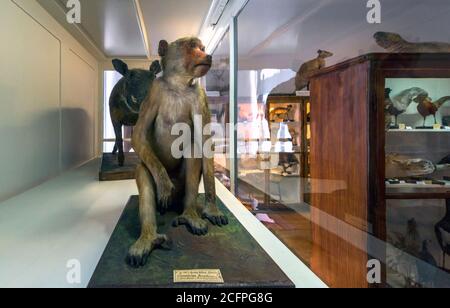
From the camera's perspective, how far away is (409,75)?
87 centimetres

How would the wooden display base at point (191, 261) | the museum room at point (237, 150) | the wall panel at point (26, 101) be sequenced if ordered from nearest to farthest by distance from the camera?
the wooden display base at point (191, 261) < the museum room at point (237, 150) < the wall panel at point (26, 101)

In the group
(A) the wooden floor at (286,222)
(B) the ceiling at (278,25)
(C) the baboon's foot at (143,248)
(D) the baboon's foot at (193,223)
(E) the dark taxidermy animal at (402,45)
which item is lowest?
(A) the wooden floor at (286,222)

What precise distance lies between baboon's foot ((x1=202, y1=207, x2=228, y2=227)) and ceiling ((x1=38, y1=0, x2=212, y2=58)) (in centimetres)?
109

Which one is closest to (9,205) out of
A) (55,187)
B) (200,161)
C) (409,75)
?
(55,187)

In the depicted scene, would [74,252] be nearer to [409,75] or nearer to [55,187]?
[55,187]

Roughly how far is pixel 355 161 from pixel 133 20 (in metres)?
1.28

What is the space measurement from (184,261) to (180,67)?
0.43 meters

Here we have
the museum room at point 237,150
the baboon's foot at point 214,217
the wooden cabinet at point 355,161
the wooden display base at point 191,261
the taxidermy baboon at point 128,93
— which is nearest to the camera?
the wooden display base at point 191,261

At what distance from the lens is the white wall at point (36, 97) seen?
113 cm

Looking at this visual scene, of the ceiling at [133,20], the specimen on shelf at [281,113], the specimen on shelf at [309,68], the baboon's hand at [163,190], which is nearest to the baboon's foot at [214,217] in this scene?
the baboon's hand at [163,190]

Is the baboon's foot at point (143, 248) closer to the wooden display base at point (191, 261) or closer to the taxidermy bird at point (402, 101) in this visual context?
the wooden display base at point (191, 261)

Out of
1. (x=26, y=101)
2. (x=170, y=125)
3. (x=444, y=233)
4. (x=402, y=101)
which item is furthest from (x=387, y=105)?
(x=26, y=101)

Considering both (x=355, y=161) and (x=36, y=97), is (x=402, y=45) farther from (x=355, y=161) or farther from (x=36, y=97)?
(x=36, y=97)

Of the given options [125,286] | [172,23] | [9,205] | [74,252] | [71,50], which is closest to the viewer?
[125,286]
